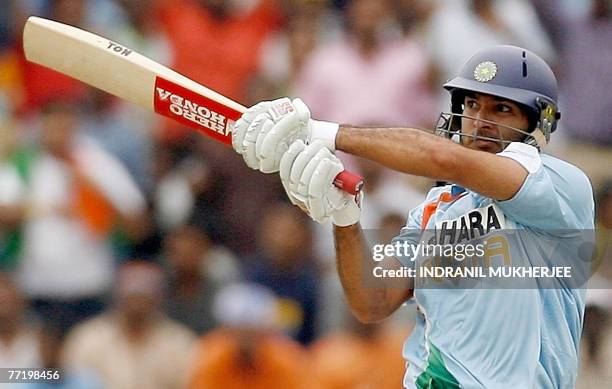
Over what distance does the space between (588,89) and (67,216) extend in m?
3.06

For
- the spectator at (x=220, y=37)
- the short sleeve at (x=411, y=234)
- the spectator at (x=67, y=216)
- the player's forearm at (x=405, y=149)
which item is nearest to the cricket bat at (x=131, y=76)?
the player's forearm at (x=405, y=149)

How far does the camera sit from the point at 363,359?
253 inches

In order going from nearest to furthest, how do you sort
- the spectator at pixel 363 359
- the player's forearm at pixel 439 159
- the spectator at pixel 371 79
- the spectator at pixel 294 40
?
the player's forearm at pixel 439 159 < the spectator at pixel 363 359 < the spectator at pixel 371 79 < the spectator at pixel 294 40

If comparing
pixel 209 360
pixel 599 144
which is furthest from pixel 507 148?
pixel 599 144

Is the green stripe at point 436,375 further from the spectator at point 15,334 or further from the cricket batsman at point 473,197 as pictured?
the spectator at point 15,334

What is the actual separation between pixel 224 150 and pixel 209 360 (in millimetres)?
1430

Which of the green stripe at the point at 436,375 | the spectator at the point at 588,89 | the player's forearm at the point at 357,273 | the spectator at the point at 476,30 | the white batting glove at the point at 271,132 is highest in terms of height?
the spectator at the point at 476,30

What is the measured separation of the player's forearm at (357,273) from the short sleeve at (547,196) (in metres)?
0.53

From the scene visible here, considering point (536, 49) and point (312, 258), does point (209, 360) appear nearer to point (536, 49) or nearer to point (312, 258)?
point (312, 258)

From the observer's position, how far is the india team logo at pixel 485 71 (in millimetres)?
4250

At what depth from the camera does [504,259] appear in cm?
413

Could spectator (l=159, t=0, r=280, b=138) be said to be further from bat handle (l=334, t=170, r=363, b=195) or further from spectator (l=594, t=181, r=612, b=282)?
bat handle (l=334, t=170, r=363, b=195)

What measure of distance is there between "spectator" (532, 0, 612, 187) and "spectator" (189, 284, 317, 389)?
2.07m

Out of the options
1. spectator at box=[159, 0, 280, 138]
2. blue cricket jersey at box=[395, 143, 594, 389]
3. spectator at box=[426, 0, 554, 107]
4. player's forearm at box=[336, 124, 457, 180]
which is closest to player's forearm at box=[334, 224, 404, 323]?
blue cricket jersey at box=[395, 143, 594, 389]
